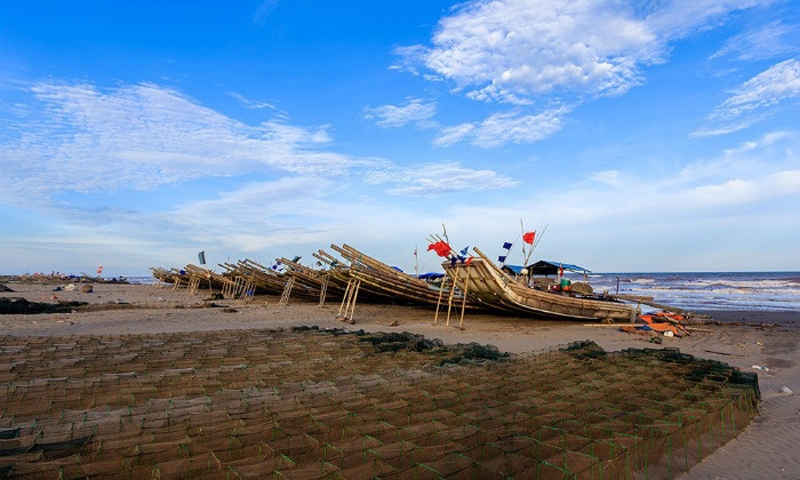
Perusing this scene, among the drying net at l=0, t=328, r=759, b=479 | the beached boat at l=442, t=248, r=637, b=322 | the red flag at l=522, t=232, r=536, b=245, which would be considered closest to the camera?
the drying net at l=0, t=328, r=759, b=479

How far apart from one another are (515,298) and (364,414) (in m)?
11.5

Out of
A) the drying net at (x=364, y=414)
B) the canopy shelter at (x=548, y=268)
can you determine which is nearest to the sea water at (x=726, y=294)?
the canopy shelter at (x=548, y=268)

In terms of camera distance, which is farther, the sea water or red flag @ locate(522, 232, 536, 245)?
the sea water

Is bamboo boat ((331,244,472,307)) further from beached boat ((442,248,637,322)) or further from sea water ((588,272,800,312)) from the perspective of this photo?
sea water ((588,272,800,312))

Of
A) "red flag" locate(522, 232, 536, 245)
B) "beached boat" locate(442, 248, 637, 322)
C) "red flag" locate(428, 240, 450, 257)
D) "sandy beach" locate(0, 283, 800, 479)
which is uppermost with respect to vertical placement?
"red flag" locate(522, 232, 536, 245)

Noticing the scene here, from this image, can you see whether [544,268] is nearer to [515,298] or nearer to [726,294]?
[515,298]

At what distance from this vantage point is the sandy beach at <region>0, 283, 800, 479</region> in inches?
190

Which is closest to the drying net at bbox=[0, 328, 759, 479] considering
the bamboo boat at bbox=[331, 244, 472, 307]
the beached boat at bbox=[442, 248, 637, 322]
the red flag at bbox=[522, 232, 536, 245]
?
the beached boat at bbox=[442, 248, 637, 322]

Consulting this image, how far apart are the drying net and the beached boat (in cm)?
622

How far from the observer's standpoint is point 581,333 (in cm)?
1423

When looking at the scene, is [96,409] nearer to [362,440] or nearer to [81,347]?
[362,440]

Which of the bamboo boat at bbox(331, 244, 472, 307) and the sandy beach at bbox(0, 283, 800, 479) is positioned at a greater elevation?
the bamboo boat at bbox(331, 244, 472, 307)

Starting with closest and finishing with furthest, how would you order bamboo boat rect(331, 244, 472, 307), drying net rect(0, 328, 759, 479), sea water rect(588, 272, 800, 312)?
drying net rect(0, 328, 759, 479) < bamboo boat rect(331, 244, 472, 307) < sea water rect(588, 272, 800, 312)

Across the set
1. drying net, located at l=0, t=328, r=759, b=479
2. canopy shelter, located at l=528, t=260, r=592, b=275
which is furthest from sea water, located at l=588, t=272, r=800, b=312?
drying net, located at l=0, t=328, r=759, b=479
